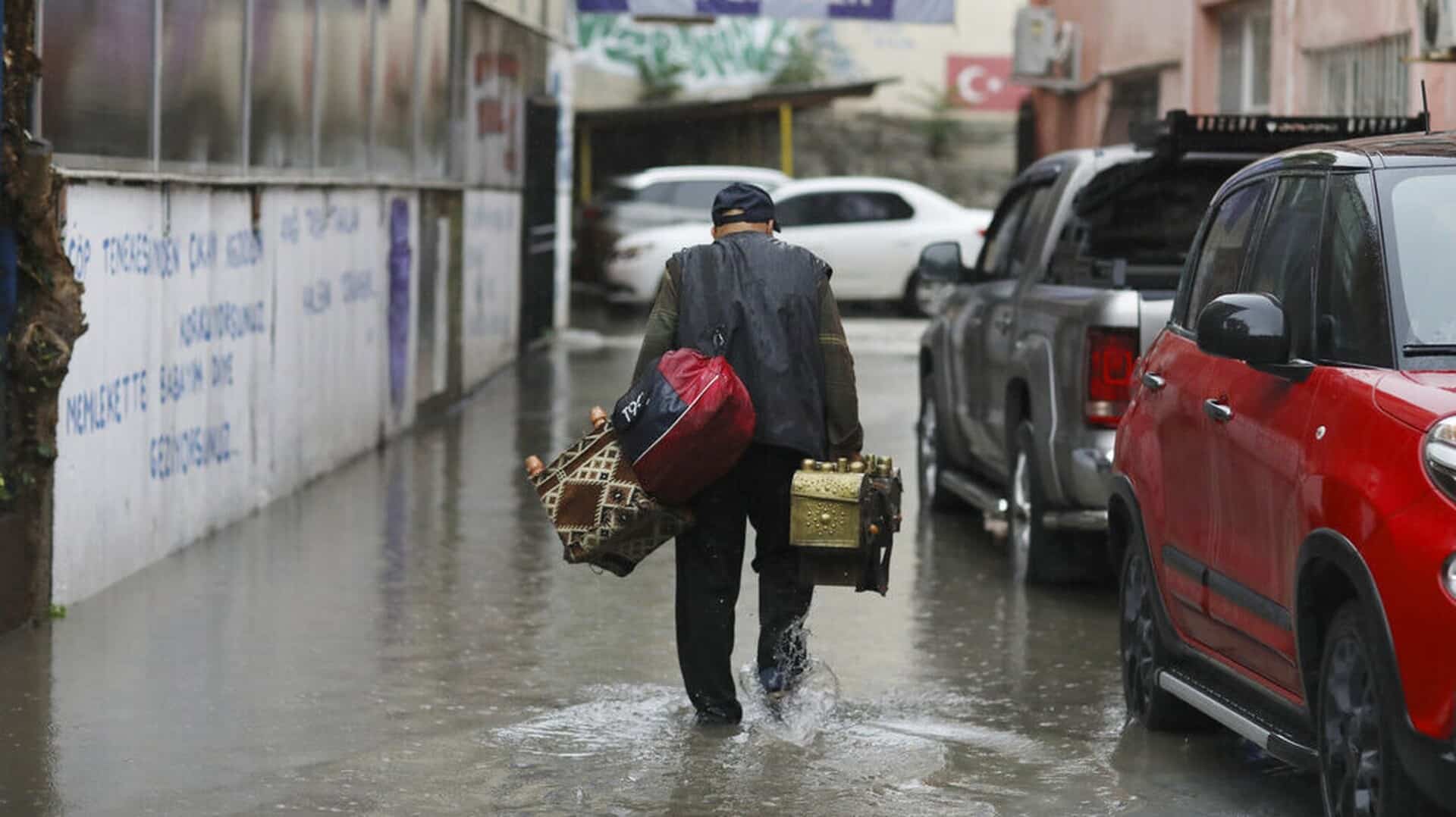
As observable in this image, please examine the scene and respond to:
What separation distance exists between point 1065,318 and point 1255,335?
388cm

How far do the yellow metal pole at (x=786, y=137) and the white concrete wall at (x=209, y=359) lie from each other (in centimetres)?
2106

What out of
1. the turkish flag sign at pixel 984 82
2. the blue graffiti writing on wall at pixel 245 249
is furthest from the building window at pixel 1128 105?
the turkish flag sign at pixel 984 82

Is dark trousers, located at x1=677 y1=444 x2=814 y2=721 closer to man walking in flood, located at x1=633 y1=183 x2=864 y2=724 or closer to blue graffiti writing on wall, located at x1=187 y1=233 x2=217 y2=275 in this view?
man walking in flood, located at x1=633 y1=183 x2=864 y2=724

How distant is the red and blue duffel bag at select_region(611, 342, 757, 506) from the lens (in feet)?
23.5

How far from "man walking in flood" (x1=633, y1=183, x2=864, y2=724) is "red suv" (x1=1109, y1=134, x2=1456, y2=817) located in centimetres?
98

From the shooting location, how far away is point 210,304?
11531 mm

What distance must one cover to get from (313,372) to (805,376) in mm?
6661

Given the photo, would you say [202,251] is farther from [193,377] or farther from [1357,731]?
[1357,731]

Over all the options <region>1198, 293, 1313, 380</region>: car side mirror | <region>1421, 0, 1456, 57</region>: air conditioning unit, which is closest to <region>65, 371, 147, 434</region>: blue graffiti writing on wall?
<region>1198, 293, 1313, 380</region>: car side mirror

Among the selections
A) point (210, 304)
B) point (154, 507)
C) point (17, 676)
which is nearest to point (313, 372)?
point (210, 304)

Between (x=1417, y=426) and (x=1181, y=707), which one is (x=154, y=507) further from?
(x=1417, y=426)

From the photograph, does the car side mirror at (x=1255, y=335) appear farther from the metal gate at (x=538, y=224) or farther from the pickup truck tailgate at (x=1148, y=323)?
the metal gate at (x=538, y=224)

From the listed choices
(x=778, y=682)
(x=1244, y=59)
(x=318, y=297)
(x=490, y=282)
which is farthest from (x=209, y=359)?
(x=1244, y=59)

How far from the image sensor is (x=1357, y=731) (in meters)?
5.59
